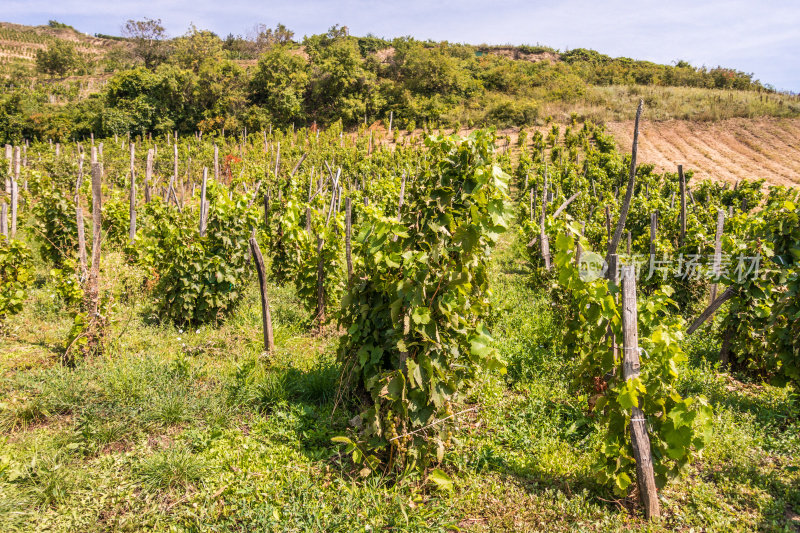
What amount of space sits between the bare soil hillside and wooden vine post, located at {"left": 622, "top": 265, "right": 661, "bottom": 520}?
20728 millimetres

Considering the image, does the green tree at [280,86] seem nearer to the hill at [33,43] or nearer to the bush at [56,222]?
the bush at [56,222]

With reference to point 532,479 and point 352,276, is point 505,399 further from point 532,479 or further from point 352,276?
point 352,276

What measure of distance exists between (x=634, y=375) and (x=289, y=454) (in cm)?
275

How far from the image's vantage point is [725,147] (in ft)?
79.4

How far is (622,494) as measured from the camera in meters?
3.12

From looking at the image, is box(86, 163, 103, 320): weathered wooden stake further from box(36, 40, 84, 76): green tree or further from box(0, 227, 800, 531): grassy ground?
box(36, 40, 84, 76): green tree

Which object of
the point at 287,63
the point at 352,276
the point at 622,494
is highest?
the point at 287,63

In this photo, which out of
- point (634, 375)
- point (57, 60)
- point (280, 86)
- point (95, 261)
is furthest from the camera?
point (57, 60)

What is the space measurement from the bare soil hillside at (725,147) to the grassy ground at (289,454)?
19.8m

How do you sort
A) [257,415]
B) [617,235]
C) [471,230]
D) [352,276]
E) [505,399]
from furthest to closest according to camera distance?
[505,399], [352,276], [257,415], [471,230], [617,235]

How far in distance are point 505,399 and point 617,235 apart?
2.49 meters

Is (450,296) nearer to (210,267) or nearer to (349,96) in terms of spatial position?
(210,267)

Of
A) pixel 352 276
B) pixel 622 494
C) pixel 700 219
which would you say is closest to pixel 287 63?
pixel 700 219

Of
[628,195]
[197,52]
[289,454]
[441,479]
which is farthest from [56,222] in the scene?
[197,52]
